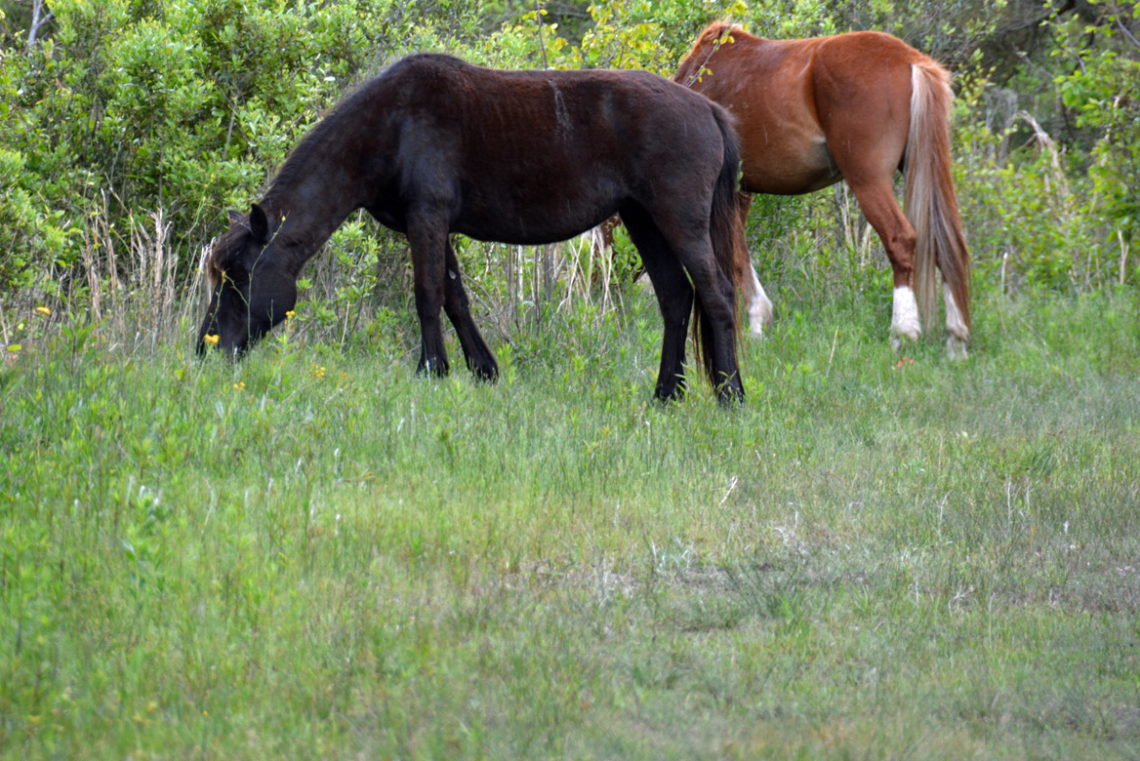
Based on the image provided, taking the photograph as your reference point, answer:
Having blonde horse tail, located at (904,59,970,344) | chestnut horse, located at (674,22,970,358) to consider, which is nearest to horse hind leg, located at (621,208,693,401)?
chestnut horse, located at (674,22,970,358)

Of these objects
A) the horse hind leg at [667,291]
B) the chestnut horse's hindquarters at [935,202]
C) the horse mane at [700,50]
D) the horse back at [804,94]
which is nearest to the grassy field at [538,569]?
the horse hind leg at [667,291]

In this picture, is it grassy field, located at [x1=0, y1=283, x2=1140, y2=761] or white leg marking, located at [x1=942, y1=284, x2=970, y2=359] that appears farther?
white leg marking, located at [x1=942, y1=284, x2=970, y2=359]

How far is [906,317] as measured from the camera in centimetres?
1015

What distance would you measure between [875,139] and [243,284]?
4.90 metres

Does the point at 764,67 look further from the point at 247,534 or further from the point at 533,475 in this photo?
the point at 247,534

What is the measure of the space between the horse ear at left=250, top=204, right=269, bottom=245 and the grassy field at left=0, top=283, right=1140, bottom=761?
0.73m

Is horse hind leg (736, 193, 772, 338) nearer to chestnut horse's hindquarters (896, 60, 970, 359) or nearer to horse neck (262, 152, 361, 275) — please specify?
chestnut horse's hindquarters (896, 60, 970, 359)

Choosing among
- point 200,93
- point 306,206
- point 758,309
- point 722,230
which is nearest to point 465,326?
point 306,206

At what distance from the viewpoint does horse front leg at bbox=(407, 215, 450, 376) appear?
7.56 meters

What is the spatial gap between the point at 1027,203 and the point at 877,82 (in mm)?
4331

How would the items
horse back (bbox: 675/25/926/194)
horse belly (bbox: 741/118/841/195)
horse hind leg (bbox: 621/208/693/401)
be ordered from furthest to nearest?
1. horse belly (bbox: 741/118/841/195)
2. horse back (bbox: 675/25/926/194)
3. horse hind leg (bbox: 621/208/693/401)

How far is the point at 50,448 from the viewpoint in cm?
527

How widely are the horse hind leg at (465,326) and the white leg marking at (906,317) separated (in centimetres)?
349

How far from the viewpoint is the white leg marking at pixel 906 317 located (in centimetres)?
1013
